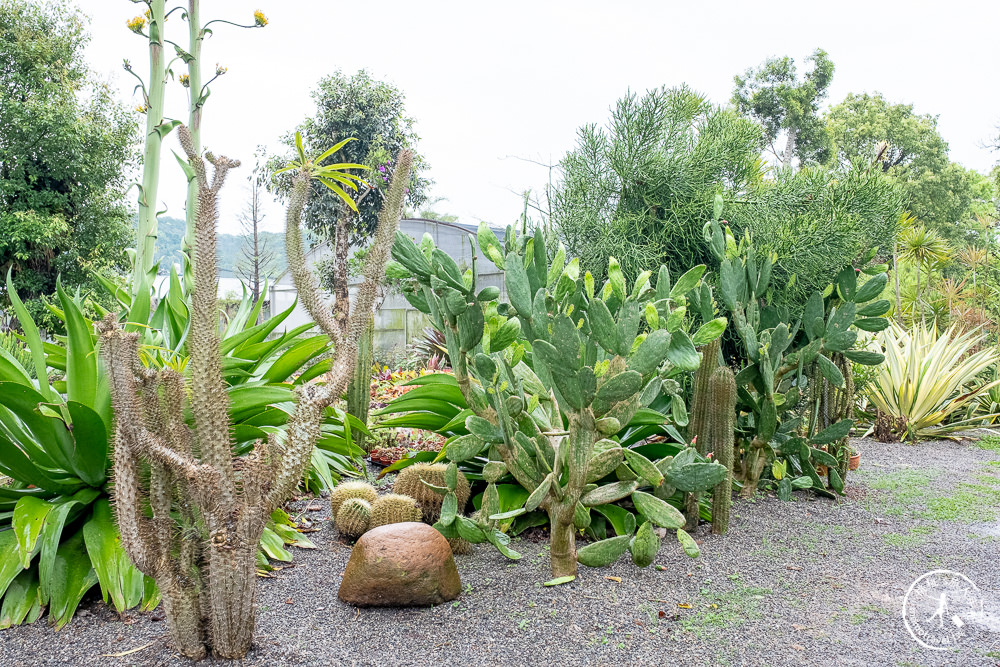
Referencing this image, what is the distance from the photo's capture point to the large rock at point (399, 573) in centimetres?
196

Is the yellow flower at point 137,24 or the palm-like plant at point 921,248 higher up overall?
the palm-like plant at point 921,248

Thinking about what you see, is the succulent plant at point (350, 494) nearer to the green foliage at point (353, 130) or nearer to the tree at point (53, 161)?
the green foliage at point (353, 130)

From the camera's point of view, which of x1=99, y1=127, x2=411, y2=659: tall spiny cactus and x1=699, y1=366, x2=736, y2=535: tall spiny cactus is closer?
x1=99, y1=127, x2=411, y2=659: tall spiny cactus

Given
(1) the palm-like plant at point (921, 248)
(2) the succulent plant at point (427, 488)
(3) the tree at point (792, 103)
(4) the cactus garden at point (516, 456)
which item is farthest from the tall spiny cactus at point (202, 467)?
(3) the tree at point (792, 103)

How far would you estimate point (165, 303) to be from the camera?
2914 mm

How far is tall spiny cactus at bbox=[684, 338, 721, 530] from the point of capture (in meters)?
2.72

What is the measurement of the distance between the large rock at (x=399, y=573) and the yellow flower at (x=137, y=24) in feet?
7.38

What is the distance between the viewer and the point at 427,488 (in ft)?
8.96

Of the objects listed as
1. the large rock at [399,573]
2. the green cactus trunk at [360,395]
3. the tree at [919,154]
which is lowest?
the large rock at [399,573]

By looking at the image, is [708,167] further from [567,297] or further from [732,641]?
[732,641]

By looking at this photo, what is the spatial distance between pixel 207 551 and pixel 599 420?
1.09 meters

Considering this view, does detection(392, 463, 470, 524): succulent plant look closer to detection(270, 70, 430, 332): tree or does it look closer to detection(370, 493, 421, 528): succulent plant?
detection(370, 493, 421, 528): succulent plant
